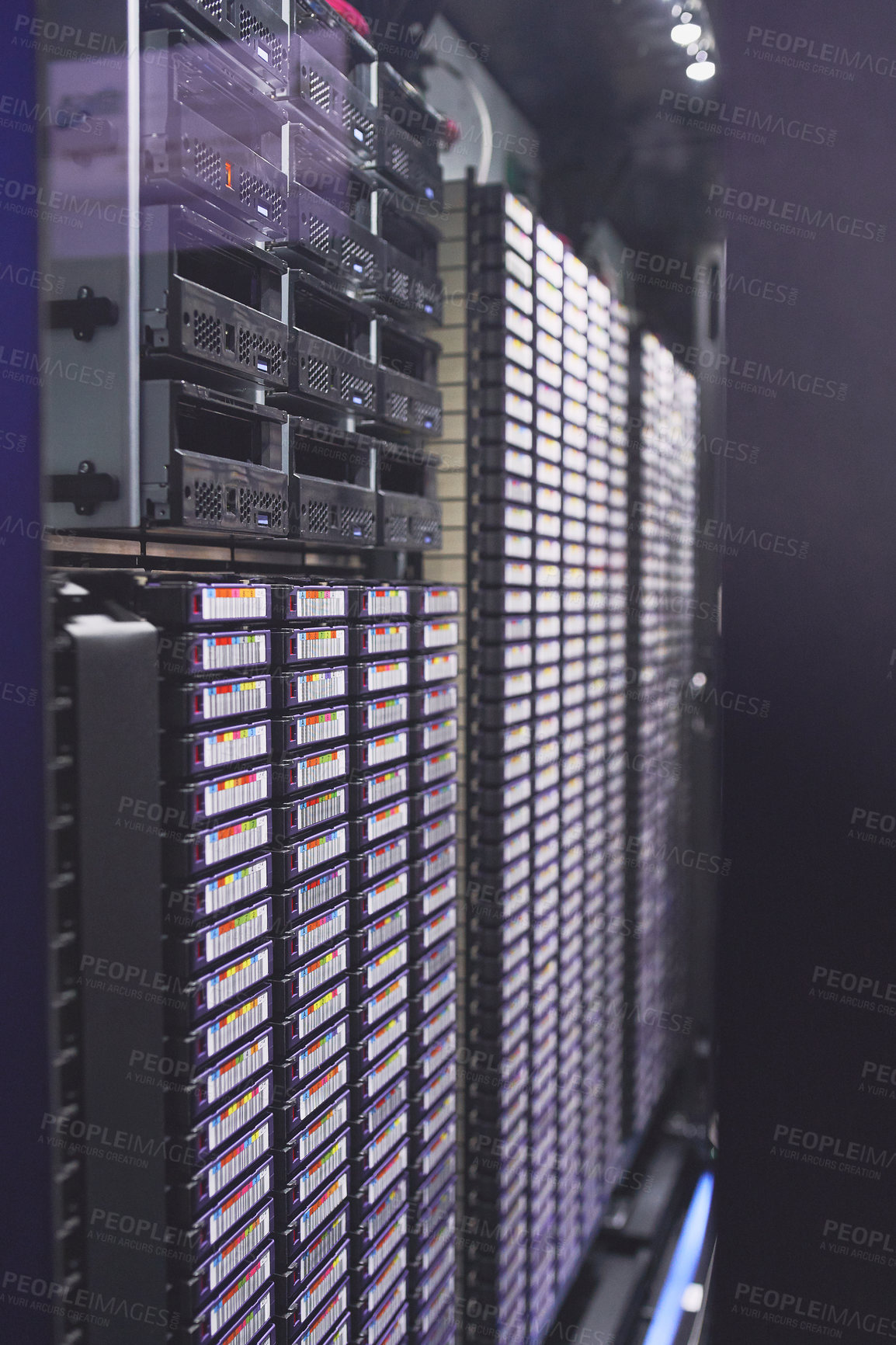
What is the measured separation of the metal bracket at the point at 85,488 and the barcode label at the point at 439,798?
1.20 meters

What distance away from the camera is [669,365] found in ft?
17.1

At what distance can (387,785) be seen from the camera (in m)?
2.49

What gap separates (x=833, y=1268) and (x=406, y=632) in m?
1.53

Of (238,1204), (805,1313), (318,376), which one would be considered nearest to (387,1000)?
(238,1204)

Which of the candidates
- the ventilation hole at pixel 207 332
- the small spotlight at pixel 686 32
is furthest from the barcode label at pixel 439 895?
the small spotlight at pixel 686 32

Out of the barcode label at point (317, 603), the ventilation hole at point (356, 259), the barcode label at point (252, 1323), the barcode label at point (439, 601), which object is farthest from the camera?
Result: the barcode label at point (439, 601)

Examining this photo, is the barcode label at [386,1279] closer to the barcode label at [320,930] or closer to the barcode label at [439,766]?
the barcode label at [320,930]

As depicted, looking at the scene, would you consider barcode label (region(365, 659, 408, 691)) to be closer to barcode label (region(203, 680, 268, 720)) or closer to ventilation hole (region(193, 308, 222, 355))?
barcode label (region(203, 680, 268, 720))

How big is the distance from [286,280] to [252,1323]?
1.93 metres

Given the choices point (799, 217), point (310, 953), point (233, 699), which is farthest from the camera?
point (310, 953)

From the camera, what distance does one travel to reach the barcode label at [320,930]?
2084mm

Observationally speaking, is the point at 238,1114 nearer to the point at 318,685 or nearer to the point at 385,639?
the point at 318,685

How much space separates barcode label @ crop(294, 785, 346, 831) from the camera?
6.81ft

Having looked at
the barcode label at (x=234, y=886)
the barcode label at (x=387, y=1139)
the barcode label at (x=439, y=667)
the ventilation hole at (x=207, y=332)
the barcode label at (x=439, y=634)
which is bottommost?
the barcode label at (x=387, y=1139)
